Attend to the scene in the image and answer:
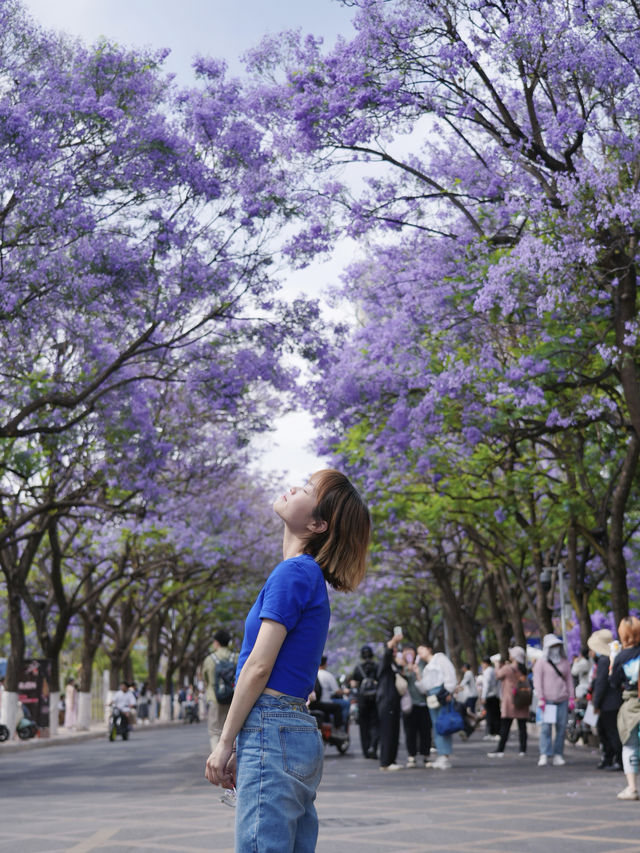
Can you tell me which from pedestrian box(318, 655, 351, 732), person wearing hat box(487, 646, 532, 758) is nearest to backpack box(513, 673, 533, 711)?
person wearing hat box(487, 646, 532, 758)

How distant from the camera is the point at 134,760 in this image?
2250 cm

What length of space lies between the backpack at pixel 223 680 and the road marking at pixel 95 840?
4.13 metres

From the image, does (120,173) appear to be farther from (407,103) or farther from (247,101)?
(407,103)

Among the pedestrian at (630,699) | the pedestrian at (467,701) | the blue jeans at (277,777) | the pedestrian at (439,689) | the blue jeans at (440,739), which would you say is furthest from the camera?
the pedestrian at (467,701)

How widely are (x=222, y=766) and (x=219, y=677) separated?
35.6 feet

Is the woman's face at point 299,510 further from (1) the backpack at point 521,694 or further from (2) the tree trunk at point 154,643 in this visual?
(2) the tree trunk at point 154,643

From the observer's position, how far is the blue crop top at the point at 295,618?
147 inches

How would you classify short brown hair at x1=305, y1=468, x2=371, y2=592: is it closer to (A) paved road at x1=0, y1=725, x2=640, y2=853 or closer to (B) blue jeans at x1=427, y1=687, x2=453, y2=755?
(A) paved road at x1=0, y1=725, x2=640, y2=853

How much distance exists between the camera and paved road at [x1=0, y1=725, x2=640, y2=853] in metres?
8.88

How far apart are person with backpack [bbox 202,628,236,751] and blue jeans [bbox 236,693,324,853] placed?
10502 mm

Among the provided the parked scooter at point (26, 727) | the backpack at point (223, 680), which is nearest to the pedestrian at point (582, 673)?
the backpack at point (223, 680)

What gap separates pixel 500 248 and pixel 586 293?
6.66ft

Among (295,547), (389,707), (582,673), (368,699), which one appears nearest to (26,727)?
(368,699)

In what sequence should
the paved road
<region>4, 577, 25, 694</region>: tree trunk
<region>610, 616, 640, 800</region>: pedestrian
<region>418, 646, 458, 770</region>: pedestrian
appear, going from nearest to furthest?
the paved road, <region>610, 616, 640, 800</region>: pedestrian, <region>418, 646, 458, 770</region>: pedestrian, <region>4, 577, 25, 694</region>: tree trunk
